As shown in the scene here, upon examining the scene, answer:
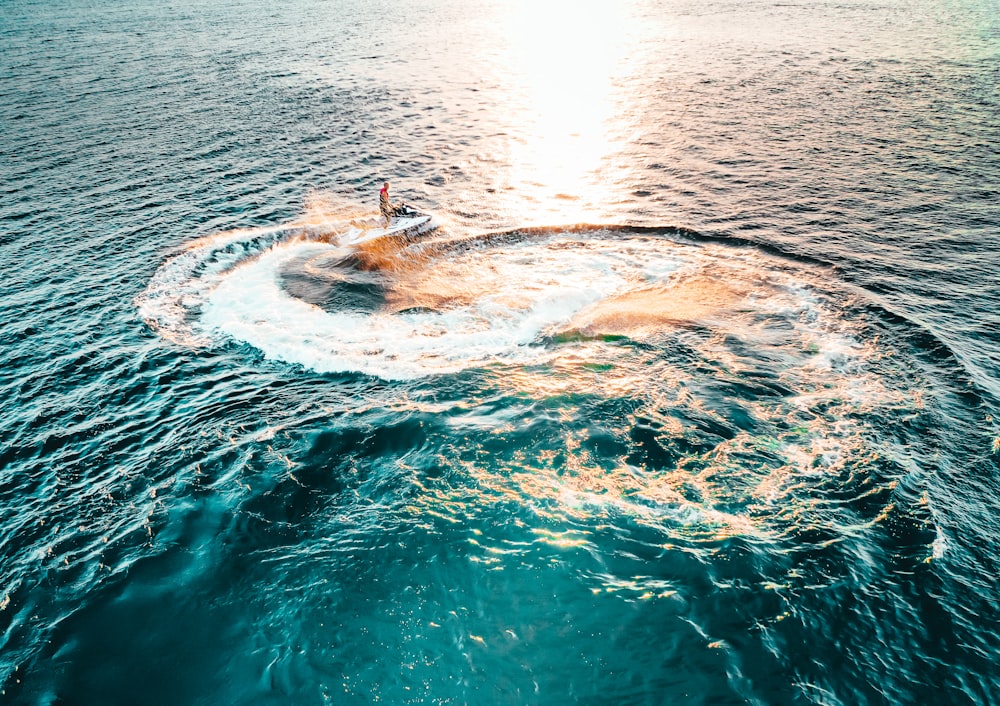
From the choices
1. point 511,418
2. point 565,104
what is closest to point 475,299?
point 511,418

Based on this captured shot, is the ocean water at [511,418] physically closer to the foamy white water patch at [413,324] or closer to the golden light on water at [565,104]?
the foamy white water patch at [413,324]

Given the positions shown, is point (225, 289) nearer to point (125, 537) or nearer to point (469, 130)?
point (125, 537)

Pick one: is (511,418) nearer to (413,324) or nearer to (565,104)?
(413,324)

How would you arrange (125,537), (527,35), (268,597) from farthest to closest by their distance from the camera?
1. (527,35)
2. (125,537)
3. (268,597)

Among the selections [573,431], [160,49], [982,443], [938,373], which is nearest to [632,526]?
[573,431]

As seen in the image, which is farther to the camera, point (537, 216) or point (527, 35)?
point (527, 35)

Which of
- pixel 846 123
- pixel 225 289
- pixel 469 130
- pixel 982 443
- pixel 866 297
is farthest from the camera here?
pixel 469 130
